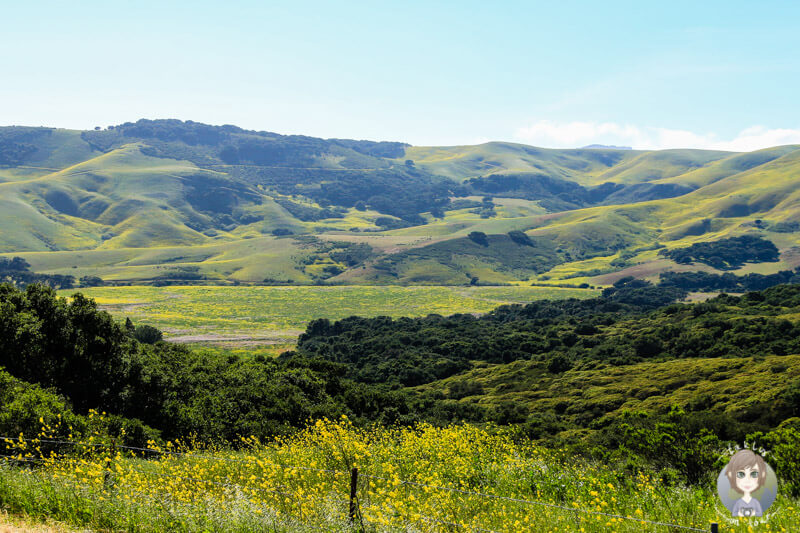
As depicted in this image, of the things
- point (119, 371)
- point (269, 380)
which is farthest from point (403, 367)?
point (119, 371)

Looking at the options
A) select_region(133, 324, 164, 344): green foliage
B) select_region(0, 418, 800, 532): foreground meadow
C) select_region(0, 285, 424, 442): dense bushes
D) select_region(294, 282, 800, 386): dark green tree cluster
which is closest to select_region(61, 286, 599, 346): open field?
select_region(133, 324, 164, 344): green foliage

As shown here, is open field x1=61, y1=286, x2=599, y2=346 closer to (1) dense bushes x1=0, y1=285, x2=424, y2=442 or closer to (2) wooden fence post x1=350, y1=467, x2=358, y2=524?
(1) dense bushes x1=0, y1=285, x2=424, y2=442

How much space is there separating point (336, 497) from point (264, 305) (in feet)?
531

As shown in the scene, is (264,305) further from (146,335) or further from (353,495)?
(353,495)

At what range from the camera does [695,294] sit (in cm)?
18488

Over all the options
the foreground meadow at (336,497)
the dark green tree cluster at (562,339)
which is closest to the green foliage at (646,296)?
the dark green tree cluster at (562,339)

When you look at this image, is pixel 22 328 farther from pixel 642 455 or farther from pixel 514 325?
pixel 514 325

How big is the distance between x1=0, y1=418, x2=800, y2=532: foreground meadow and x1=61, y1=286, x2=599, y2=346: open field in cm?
9666

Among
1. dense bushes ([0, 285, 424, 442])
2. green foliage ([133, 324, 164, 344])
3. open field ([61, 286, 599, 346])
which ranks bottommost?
open field ([61, 286, 599, 346])

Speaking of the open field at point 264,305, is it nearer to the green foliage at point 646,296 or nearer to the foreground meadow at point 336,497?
the green foliage at point 646,296

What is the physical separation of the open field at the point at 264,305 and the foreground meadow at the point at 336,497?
317 ft

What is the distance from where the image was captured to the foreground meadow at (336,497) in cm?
995

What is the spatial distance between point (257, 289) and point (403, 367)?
126 metres

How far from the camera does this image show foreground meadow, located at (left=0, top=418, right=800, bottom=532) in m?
9.95
